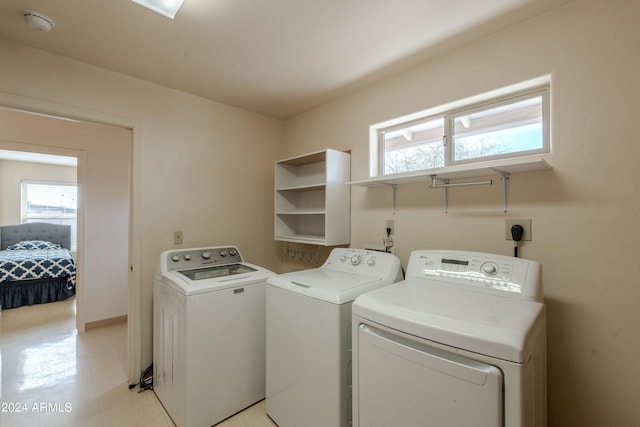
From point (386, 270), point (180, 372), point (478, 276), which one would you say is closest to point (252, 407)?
point (180, 372)

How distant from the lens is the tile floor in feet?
5.79

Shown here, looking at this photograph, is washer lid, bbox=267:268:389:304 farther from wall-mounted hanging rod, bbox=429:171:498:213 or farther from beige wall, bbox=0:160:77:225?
beige wall, bbox=0:160:77:225

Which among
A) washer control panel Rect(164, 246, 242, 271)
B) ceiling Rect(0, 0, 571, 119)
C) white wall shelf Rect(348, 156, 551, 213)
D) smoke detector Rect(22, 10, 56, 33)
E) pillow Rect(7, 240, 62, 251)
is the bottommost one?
pillow Rect(7, 240, 62, 251)

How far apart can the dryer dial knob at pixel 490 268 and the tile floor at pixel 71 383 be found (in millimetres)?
1587

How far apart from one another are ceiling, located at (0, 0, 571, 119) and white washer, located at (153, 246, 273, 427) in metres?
1.42

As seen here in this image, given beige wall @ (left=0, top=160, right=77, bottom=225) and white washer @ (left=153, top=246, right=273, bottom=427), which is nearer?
white washer @ (left=153, top=246, right=273, bottom=427)

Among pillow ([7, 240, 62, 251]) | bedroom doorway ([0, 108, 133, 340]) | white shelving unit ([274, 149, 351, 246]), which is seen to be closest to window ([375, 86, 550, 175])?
white shelving unit ([274, 149, 351, 246])

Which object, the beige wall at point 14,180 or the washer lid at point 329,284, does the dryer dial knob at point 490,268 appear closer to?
the washer lid at point 329,284

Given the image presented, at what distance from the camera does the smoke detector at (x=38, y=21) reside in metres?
1.43

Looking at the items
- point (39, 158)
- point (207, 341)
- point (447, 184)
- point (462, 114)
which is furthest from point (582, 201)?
point (39, 158)

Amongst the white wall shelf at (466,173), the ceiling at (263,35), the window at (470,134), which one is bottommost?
the white wall shelf at (466,173)

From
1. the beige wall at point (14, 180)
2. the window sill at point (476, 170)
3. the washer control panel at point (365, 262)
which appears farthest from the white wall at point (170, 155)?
the beige wall at point (14, 180)

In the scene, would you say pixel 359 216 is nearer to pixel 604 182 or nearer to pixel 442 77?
pixel 442 77

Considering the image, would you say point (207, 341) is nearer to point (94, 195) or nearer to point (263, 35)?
point (263, 35)
